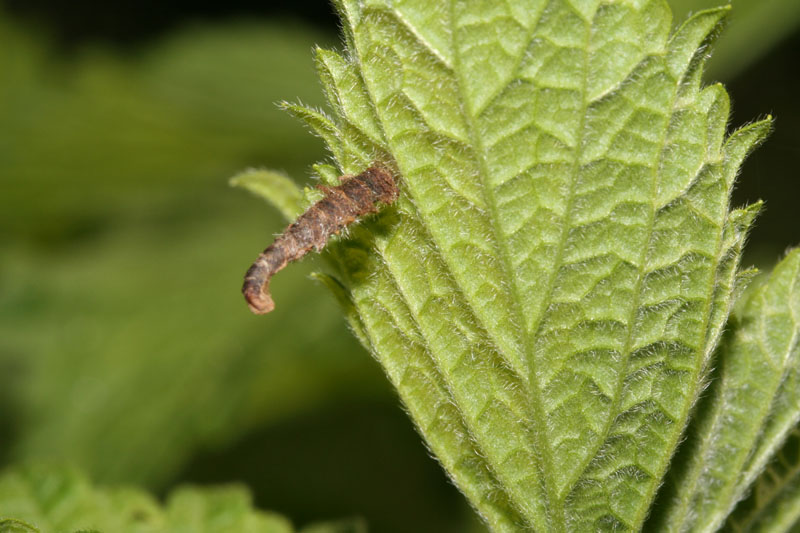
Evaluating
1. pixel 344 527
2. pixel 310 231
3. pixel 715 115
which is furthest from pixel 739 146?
pixel 344 527

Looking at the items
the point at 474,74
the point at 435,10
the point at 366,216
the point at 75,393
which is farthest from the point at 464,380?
the point at 75,393

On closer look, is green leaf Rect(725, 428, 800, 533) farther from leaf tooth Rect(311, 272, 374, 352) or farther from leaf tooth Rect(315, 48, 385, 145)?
leaf tooth Rect(315, 48, 385, 145)

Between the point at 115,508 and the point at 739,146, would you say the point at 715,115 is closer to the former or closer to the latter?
the point at 739,146

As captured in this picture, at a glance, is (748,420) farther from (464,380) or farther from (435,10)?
(435,10)

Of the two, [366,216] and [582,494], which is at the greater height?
[366,216]

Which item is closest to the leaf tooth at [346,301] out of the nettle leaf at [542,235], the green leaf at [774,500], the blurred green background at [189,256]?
the nettle leaf at [542,235]

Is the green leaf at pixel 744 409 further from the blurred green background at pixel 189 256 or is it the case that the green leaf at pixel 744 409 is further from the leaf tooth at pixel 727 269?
the blurred green background at pixel 189 256
